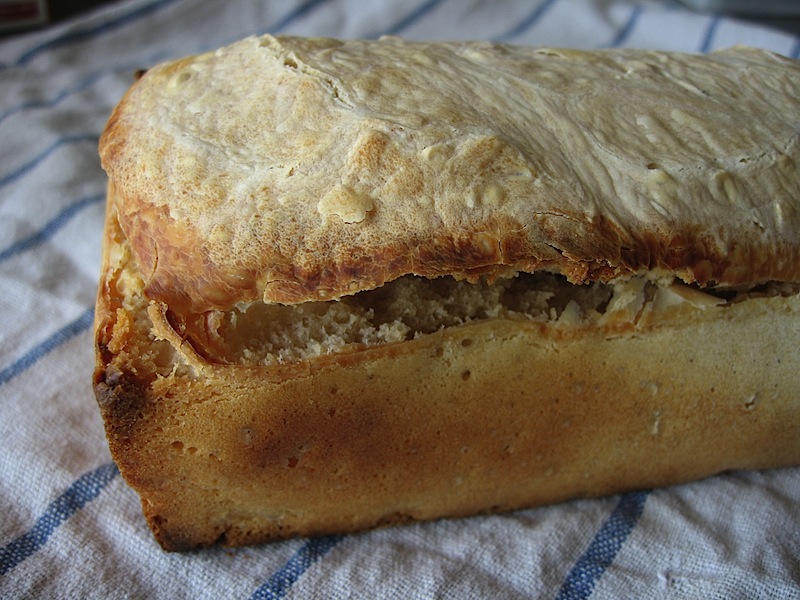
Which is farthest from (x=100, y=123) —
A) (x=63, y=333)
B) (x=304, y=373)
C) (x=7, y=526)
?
(x=304, y=373)

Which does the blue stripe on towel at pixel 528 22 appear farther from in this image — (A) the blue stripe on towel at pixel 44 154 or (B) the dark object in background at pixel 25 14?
(B) the dark object in background at pixel 25 14

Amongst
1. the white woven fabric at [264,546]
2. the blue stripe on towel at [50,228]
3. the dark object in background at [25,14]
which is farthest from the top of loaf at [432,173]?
the dark object in background at [25,14]

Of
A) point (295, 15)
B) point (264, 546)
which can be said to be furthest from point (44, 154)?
point (264, 546)

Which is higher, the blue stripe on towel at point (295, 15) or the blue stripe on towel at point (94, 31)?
the blue stripe on towel at point (94, 31)

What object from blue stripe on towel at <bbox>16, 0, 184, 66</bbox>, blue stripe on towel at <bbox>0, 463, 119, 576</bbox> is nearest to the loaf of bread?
blue stripe on towel at <bbox>0, 463, 119, 576</bbox>

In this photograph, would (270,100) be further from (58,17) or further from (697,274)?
(58,17)

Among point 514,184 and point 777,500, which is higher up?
point 514,184
